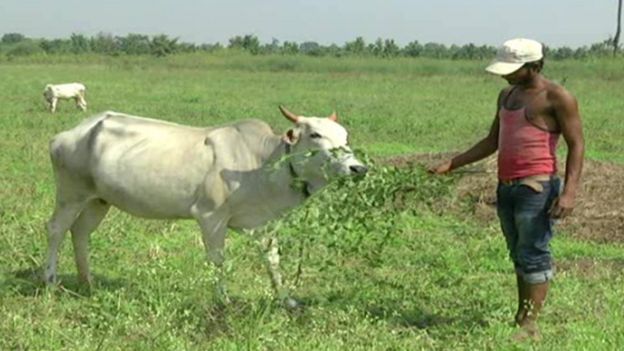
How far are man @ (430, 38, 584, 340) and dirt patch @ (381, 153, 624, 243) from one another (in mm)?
2572

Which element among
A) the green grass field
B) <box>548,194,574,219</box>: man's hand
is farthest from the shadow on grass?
<box>548,194,574,219</box>: man's hand

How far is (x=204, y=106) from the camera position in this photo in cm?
2211

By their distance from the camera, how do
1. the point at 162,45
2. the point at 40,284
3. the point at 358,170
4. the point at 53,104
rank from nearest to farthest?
the point at 358,170, the point at 40,284, the point at 53,104, the point at 162,45

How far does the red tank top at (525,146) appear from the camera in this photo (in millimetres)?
5176

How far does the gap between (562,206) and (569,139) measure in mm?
359

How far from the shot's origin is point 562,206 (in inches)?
200

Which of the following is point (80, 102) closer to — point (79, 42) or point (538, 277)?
point (538, 277)

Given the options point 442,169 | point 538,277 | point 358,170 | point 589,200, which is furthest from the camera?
point 589,200

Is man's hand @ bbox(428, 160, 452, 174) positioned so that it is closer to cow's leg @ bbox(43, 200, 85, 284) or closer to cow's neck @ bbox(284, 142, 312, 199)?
cow's neck @ bbox(284, 142, 312, 199)

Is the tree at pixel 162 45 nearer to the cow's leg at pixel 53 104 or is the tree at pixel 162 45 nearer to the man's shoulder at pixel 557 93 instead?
the cow's leg at pixel 53 104

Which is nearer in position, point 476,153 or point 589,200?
point 476,153

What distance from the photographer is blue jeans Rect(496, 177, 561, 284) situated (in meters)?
5.22

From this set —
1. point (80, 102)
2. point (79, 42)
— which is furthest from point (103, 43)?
point (80, 102)

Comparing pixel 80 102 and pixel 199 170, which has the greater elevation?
pixel 199 170
